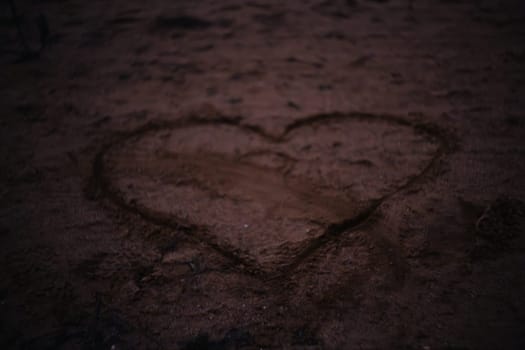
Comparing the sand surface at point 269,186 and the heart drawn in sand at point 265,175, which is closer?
the sand surface at point 269,186

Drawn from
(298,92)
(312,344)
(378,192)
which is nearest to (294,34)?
(298,92)

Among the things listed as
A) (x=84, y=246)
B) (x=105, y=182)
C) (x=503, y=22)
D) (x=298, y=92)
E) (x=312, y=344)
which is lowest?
(x=312, y=344)

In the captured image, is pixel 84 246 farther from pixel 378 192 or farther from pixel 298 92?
pixel 298 92

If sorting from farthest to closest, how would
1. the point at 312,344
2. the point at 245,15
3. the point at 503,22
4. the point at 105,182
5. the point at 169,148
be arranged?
the point at 245,15 < the point at 503,22 < the point at 169,148 < the point at 105,182 < the point at 312,344

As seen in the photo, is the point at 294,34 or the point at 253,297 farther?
the point at 294,34

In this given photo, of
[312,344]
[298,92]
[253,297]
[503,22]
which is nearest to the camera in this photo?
[312,344]

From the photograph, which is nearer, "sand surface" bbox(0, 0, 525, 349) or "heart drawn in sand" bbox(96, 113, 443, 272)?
"sand surface" bbox(0, 0, 525, 349)

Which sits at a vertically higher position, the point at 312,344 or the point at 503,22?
the point at 503,22
